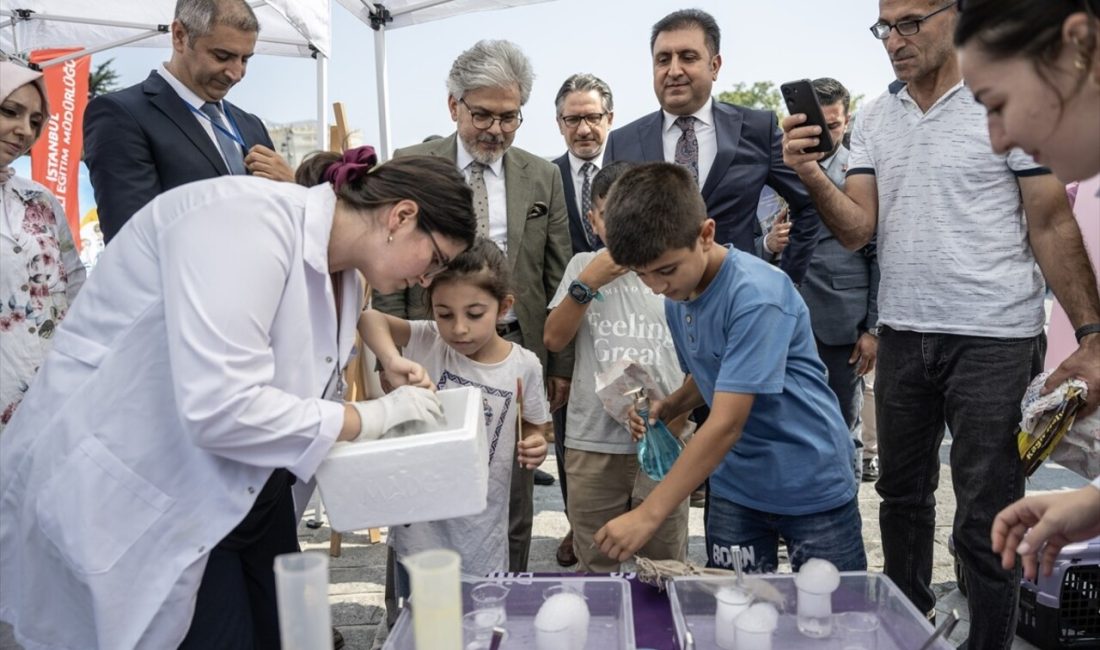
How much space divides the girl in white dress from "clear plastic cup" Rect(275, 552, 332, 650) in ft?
4.14

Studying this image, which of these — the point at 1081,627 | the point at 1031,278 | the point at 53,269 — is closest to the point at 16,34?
the point at 53,269

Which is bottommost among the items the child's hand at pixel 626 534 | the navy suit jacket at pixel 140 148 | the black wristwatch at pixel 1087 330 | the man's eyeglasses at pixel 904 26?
the child's hand at pixel 626 534

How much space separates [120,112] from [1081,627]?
3237 millimetres

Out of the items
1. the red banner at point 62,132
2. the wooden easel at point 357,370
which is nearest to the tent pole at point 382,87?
the wooden easel at point 357,370

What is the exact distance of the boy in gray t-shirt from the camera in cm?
254

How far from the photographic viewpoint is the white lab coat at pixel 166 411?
49.5 inches

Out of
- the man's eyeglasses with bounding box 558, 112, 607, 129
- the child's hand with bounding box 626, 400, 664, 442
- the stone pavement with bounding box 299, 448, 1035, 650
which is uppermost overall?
the man's eyeglasses with bounding box 558, 112, 607, 129

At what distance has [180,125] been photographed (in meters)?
2.39

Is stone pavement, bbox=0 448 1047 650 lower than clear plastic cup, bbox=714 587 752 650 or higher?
lower

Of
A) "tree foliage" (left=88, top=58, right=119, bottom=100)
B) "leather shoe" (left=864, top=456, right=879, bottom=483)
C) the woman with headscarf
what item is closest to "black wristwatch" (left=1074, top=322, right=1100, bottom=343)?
"leather shoe" (left=864, top=456, right=879, bottom=483)

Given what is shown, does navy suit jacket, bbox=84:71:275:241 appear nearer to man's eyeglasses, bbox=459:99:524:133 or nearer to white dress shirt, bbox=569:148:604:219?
man's eyeglasses, bbox=459:99:524:133

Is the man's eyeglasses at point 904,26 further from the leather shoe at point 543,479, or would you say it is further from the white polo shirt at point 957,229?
the leather shoe at point 543,479

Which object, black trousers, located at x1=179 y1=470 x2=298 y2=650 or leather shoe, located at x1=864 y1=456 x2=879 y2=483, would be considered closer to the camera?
black trousers, located at x1=179 y1=470 x2=298 y2=650

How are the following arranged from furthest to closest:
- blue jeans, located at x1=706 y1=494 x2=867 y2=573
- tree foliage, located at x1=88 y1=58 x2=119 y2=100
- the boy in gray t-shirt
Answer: tree foliage, located at x1=88 y1=58 x2=119 y2=100
the boy in gray t-shirt
blue jeans, located at x1=706 y1=494 x2=867 y2=573
